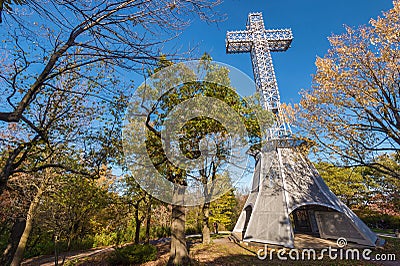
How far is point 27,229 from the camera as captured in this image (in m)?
6.41

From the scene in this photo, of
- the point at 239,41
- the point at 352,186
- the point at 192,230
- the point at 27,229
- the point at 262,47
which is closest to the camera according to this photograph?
Result: the point at 27,229

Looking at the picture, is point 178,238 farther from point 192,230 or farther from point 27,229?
point 192,230

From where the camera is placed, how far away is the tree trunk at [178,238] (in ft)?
18.4

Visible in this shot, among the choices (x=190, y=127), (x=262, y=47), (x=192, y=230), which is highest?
(x=262, y=47)

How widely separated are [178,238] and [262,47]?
1311 cm

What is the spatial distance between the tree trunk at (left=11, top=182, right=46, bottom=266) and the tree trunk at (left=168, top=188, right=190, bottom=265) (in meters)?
4.19

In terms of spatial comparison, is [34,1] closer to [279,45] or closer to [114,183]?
[114,183]

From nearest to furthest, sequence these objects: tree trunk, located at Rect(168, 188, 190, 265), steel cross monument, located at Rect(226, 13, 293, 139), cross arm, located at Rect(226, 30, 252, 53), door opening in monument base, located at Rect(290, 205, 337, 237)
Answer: tree trunk, located at Rect(168, 188, 190, 265) → door opening in monument base, located at Rect(290, 205, 337, 237) → steel cross monument, located at Rect(226, 13, 293, 139) → cross arm, located at Rect(226, 30, 252, 53)

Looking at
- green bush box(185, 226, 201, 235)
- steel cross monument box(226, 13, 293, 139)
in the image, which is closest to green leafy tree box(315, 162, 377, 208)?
steel cross monument box(226, 13, 293, 139)

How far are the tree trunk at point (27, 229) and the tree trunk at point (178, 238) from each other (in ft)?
13.8

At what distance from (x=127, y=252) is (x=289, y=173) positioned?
7.71 m

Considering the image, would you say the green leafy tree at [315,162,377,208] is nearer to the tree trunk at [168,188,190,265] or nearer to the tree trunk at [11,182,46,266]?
Result: the tree trunk at [168,188,190,265]

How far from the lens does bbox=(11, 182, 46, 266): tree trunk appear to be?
19.7ft

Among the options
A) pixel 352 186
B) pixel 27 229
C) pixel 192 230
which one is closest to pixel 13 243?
pixel 27 229
